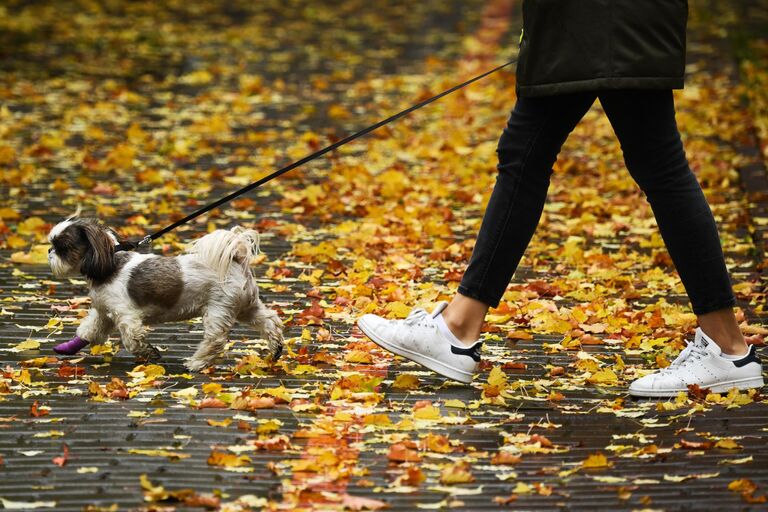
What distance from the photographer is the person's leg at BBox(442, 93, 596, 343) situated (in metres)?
4.94

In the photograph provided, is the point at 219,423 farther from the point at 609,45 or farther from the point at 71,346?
the point at 609,45

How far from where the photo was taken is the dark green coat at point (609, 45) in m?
4.66

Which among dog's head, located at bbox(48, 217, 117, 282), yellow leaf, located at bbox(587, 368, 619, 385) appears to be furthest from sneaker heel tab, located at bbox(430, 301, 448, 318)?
dog's head, located at bbox(48, 217, 117, 282)

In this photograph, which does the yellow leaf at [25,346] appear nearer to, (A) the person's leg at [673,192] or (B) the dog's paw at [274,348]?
(B) the dog's paw at [274,348]

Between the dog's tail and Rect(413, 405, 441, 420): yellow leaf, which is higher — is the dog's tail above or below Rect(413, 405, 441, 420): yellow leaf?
above

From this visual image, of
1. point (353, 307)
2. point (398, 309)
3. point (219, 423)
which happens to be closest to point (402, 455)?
point (219, 423)

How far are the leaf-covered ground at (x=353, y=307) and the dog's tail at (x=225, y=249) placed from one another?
1.46 feet

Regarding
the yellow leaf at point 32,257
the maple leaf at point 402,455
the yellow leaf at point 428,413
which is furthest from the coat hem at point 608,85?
the yellow leaf at point 32,257

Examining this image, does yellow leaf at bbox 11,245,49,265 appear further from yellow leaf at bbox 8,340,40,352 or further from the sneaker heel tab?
the sneaker heel tab

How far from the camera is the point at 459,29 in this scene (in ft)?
58.4

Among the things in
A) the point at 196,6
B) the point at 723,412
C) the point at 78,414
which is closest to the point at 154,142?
the point at 78,414

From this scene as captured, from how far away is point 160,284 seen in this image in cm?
546

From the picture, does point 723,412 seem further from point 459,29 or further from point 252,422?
point 459,29

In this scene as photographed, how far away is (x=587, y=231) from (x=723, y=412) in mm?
3360
